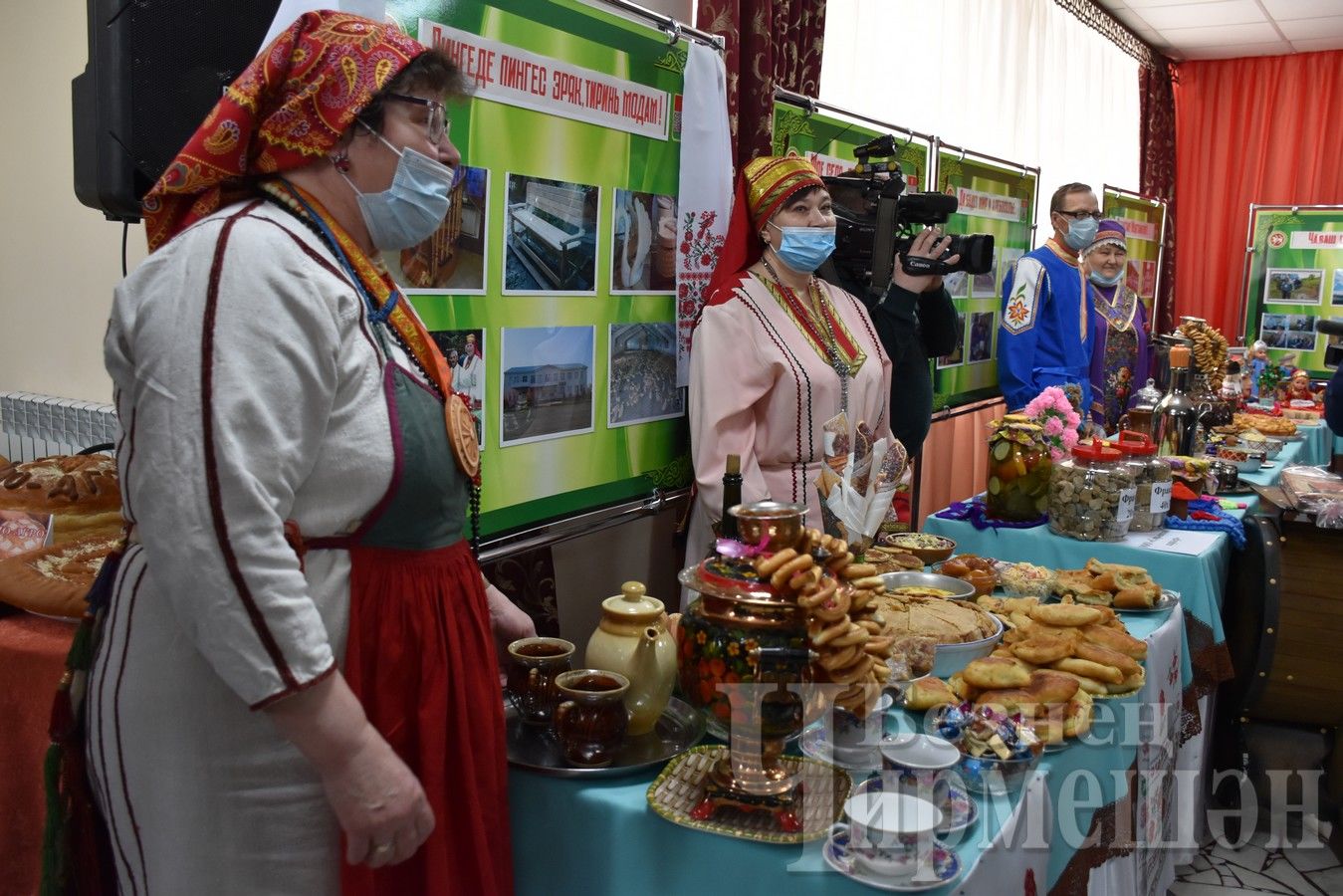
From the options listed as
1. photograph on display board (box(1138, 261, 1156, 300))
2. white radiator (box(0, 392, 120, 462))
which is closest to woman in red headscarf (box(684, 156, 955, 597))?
white radiator (box(0, 392, 120, 462))

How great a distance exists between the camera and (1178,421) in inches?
137

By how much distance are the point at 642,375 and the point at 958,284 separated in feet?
7.64

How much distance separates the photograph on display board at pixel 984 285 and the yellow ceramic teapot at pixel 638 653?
135 inches

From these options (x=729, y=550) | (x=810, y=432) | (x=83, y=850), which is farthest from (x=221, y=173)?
(x=810, y=432)

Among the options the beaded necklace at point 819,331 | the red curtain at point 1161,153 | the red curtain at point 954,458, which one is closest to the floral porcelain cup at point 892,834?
the beaded necklace at point 819,331

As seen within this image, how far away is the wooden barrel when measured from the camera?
107 inches

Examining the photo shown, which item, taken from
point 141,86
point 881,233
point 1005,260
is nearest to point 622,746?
point 141,86

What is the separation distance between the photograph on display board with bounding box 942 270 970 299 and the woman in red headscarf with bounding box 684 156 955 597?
1.81 meters

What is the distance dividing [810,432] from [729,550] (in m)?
1.24

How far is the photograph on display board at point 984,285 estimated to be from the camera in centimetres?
455

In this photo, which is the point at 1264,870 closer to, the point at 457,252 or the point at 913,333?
the point at 913,333

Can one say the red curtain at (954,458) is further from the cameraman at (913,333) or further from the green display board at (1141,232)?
the green display board at (1141,232)

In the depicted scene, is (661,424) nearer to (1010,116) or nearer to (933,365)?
(933,365)

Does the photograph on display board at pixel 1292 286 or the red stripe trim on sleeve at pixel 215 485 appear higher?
the photograph on display board at pixel 1292 286
